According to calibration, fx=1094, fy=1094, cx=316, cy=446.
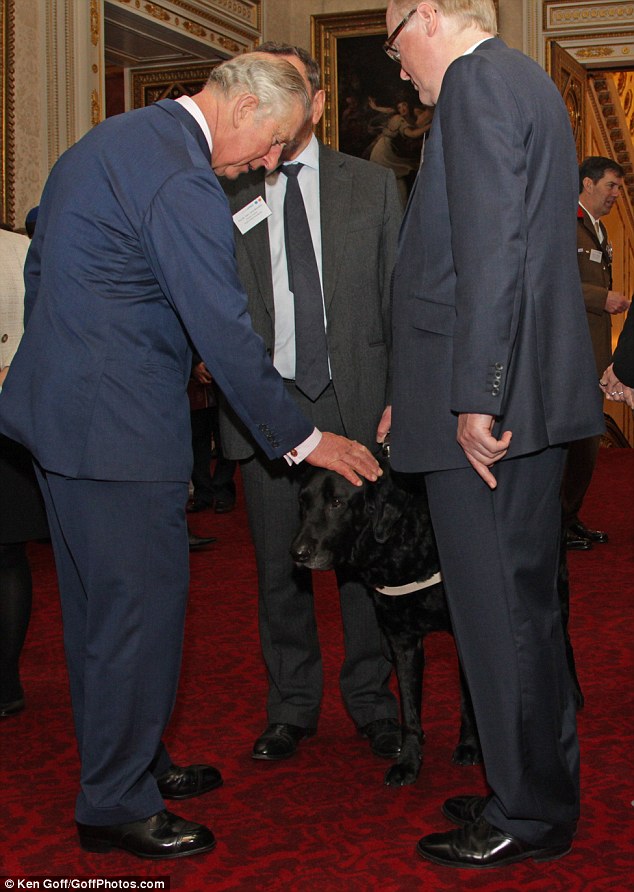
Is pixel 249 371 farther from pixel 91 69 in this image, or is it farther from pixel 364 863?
pixel 91 69

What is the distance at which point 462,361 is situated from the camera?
2025 millimetres

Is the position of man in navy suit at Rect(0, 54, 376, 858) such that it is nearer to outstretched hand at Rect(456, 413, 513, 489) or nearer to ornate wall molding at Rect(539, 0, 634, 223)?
outstretched hand at Rect(456, 413, 513, 489)

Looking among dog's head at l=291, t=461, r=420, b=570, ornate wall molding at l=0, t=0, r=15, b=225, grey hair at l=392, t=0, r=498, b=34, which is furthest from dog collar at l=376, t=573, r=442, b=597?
ornate wall molding at l=0, t=0, r=15, b=225

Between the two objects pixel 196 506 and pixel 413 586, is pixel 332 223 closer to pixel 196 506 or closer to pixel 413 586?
pixel 413 586

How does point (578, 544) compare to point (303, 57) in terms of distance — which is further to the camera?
point (578, 544)

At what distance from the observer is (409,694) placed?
109 inches

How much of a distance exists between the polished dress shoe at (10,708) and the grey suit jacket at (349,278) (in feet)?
3.69

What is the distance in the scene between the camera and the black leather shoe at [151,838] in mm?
2330

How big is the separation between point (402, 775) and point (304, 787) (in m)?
0.25

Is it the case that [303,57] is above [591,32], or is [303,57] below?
below

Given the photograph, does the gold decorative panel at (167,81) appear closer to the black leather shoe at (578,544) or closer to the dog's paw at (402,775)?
the black leather shoe at (578,544)

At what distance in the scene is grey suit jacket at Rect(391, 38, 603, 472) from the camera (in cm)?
→ 198

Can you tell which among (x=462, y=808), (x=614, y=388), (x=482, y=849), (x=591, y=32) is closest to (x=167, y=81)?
(x=591, y=32)

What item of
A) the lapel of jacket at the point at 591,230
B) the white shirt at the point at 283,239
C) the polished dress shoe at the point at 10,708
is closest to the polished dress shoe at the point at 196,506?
the lapel of jacket at the point at 591,230
